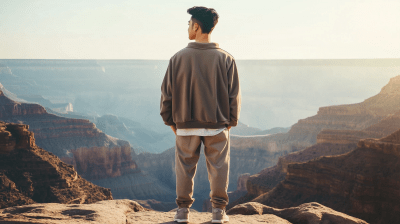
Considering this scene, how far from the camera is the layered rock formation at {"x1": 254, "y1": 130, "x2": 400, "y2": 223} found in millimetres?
22703

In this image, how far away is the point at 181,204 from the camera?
20.9ft

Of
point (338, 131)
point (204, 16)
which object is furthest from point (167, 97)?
point (338, 131)

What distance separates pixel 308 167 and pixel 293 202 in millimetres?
3082

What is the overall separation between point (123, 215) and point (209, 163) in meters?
1.71

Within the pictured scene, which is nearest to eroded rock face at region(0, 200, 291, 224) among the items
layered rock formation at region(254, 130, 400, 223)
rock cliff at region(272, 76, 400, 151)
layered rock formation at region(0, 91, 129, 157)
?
layered rock formation at region(254, 130, 400, 223)

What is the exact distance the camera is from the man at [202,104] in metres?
6.09

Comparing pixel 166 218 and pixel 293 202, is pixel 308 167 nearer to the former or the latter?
pixel 293 202

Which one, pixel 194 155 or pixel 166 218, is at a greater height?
pixel 194 155

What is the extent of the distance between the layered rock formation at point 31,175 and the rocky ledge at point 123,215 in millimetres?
21535

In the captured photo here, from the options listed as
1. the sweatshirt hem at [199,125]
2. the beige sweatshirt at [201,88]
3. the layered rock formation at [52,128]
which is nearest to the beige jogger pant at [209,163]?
the sweatshirt hem at [199,125]

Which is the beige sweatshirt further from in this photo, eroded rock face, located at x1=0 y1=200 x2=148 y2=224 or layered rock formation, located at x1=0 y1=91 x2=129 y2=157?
layered rock formation, located at x1=0 y1=91 x2=129 y2=157

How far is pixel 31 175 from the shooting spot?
28.9m

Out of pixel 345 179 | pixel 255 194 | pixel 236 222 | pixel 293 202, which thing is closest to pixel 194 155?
pixel 236 222

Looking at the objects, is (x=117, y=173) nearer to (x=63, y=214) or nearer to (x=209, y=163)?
(x=63, y=214)
